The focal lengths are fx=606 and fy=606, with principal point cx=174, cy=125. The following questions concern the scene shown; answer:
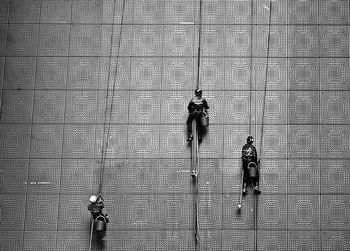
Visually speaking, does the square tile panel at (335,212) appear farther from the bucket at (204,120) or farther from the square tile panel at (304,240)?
the bucket at (204,120)

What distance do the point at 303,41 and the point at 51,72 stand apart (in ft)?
8.59

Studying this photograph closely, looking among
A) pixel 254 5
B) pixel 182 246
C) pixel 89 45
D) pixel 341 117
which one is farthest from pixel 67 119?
pixel 341 117

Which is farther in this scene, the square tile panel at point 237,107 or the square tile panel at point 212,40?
the square tile panel at point 212,40

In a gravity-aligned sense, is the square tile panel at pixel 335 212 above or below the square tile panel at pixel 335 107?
below

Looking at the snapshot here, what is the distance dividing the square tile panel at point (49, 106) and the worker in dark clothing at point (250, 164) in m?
1.88

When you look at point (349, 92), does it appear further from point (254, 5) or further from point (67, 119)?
point (67, 119)

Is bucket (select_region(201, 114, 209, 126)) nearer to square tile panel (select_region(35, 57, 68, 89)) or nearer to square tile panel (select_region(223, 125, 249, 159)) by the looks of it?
square tile panel (select_region(223, 125, 249, 159))

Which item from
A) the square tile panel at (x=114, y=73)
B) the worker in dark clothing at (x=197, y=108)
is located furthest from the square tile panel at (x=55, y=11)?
the worker in dark clothing at (x=197, y=108)

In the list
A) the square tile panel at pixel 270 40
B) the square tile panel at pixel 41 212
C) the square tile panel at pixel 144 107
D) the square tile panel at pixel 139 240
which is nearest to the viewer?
the square tile panel at pixel 139 240

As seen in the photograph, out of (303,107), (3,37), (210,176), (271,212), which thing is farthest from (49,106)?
(303,107)

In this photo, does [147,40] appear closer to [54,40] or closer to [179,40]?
[179,40]

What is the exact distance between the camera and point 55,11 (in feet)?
21.1

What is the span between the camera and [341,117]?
6.06 metres

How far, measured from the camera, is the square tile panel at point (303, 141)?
19.6ft
